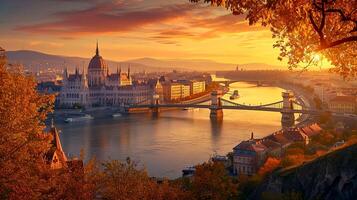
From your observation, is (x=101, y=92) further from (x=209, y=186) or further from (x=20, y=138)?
(x=20, y=138)

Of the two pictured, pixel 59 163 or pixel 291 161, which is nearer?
pixel 59 163

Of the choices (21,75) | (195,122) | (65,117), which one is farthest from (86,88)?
(21,75)

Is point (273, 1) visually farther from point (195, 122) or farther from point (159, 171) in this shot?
point (195, 122)

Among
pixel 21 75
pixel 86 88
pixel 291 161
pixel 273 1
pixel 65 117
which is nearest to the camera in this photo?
pixel 273 1

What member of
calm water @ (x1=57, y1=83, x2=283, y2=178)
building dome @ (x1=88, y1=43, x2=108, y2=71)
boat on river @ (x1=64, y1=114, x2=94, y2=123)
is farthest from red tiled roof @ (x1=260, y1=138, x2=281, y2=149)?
building dome @ (x1=88, y1=43, x2=108, y2=71)

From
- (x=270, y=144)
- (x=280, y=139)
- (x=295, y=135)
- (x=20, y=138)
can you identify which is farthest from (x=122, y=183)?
(x=295, y=135)

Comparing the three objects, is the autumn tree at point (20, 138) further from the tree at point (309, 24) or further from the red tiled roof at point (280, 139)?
the red tiled roof at point (280, 139)
